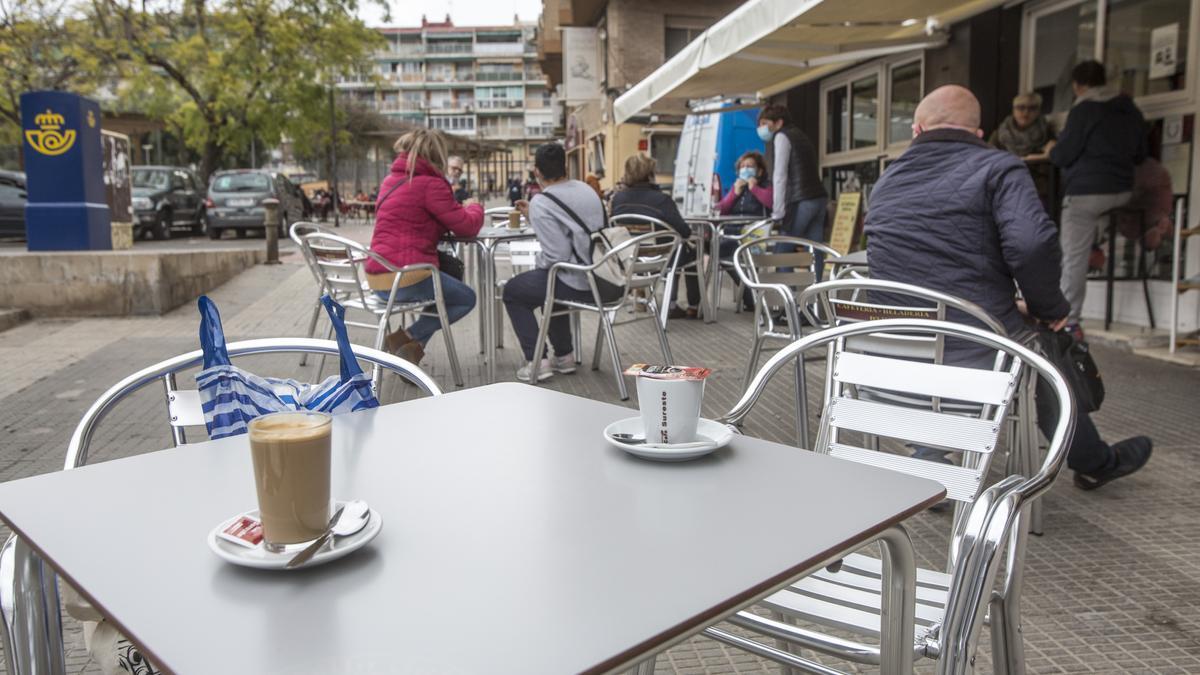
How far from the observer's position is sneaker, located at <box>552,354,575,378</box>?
597 cm

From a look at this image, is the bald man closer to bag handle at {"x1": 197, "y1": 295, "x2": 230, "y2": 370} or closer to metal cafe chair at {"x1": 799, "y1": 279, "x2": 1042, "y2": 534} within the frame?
metal cafe chair at {"x1": 799, "y1": 279, "x2": 1042, "y2": 534}

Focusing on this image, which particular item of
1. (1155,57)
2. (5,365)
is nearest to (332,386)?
(5,365)

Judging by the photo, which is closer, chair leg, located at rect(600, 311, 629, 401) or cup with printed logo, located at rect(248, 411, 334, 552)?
cup with printed logo, located at rect(248, 411, 334, 552)

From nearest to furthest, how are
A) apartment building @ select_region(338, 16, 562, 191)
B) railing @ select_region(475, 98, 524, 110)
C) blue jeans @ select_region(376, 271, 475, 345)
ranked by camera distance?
blue jeans @ select_region(376, 271, 475, 345)
apartment building @ select_region(338, 16, 562, 191)
railing @ select_region(475, 98, 524, 110)

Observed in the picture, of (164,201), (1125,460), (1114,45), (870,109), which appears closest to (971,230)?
(1125,460)

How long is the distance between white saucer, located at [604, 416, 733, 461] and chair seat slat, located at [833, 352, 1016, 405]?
23.1 inches

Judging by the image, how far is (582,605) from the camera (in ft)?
2.92

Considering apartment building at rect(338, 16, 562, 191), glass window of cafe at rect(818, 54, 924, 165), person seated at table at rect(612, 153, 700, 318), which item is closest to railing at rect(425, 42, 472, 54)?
apartment building at rect(338, 16, 562, 191)

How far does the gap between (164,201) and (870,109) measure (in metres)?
15.0

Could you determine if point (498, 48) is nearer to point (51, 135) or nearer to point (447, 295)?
point (51, 135)

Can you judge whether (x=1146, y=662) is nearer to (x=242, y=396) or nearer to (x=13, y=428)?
(x=242, y=396)

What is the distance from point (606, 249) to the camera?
18.7 ft

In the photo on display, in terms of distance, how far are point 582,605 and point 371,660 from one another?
0.20m

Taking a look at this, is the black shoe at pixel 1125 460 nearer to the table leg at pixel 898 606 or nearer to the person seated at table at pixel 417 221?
the table leg at pixel 898 606
